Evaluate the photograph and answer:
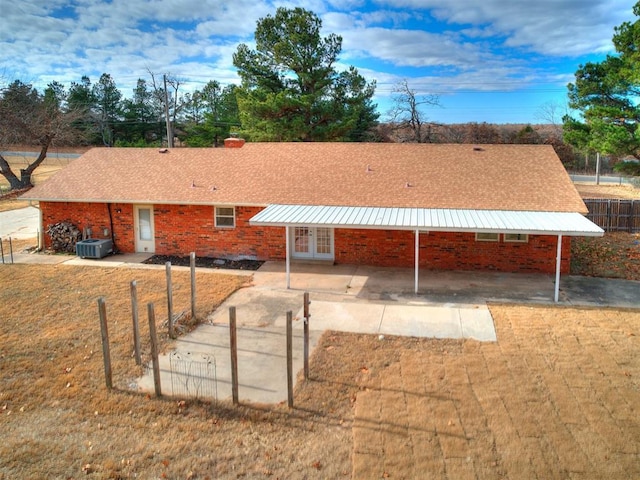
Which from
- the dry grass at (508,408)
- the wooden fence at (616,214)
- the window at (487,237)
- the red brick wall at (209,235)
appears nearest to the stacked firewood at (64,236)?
the red brick wall at (209,235)

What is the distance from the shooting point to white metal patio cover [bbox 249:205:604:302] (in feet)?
39.9

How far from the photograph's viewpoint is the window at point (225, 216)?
16594 mm

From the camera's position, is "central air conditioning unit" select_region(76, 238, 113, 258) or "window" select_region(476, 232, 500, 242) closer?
"window" select_region(476, 232, 500, 242)

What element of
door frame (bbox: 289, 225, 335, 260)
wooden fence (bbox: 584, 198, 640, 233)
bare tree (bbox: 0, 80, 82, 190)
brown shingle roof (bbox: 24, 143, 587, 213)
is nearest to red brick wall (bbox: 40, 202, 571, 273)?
door frame (bbox: 289, 225, 335, 260)

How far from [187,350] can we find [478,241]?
934 cm

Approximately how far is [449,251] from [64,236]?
515 inches

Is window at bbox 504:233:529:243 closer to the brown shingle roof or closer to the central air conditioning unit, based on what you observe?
the brown shingle roof

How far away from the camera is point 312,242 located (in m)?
16.3

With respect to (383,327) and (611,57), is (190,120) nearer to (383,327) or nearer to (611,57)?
(611,57)

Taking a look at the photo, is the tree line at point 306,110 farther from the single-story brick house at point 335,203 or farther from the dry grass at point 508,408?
the dry grass at point 508,408

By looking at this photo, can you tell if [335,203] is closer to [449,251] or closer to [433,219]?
[433,219]

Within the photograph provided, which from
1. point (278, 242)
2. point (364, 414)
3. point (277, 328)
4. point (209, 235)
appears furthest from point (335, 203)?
point (364, 414)

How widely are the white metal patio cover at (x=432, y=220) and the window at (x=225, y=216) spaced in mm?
1819

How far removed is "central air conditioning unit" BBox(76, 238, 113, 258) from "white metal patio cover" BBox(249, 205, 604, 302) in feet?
19.5
